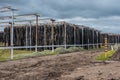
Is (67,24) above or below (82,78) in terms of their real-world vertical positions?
above

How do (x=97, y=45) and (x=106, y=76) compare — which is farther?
(x=97, y=45)

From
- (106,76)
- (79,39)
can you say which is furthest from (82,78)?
(79,39)

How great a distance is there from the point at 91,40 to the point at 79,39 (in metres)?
7.06

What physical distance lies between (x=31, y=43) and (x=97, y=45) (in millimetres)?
15922

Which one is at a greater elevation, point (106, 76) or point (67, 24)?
point (67, 24)

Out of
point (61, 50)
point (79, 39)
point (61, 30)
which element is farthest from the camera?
point (79, 39)

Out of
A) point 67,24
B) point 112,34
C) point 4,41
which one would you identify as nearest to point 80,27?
point 67,24

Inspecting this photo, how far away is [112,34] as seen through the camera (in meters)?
70.8

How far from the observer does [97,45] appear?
5388 centimetres

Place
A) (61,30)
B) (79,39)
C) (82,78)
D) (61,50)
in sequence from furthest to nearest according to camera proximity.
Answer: (79,39), (61,30), (61,50), (82,78)

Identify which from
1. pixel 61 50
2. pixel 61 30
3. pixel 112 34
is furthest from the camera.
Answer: pixel 112 34

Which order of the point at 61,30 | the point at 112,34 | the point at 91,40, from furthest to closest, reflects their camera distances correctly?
the point at 112,34 < the point at 91,40 < the point at 61,30

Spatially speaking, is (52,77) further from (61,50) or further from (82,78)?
(61,50)

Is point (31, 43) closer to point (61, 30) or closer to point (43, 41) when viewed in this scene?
point (43, 41)
